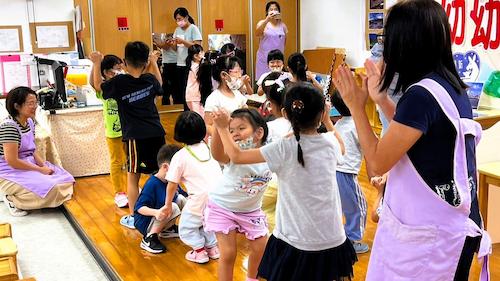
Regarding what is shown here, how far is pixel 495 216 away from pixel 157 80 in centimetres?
233

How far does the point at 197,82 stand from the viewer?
5.31 meters

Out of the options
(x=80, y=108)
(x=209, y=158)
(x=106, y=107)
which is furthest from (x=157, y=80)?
(x=80, y=108)

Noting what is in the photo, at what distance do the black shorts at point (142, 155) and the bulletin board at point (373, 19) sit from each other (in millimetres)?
4058

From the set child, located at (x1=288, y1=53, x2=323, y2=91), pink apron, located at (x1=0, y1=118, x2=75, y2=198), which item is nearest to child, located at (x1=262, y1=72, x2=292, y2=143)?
child, located at (x1=288, y1=53, x2=323, y2=91)

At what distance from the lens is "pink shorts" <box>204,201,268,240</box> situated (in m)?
2.63

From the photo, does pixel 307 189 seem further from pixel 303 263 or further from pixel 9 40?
pixel 9 40

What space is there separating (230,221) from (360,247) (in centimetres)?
105

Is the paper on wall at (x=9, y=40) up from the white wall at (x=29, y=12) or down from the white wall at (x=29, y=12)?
down

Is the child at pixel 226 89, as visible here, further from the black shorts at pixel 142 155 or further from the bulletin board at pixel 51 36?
the bulletin board at pixel 51 36

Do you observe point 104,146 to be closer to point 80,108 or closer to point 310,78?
point 80,108

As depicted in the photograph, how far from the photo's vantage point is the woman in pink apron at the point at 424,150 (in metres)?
1.33

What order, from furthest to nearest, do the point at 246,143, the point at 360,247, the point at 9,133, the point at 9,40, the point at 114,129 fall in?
the point at 9,40, the point at 114,129, the point at 9,133, the point at 360,247, the point at 246,143

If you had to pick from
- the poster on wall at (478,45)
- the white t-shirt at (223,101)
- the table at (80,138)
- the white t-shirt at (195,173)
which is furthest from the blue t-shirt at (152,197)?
the poster on wall at (478,45)

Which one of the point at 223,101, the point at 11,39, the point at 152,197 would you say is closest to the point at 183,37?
the point at 11,39
